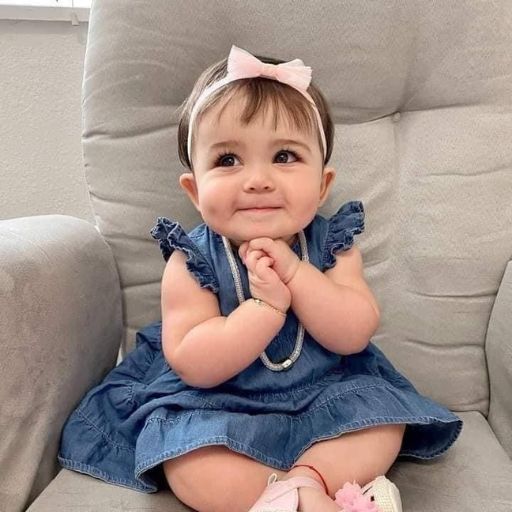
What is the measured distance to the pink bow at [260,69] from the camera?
0.79 meters

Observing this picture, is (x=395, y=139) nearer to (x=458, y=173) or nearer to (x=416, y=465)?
(x=458, y=173)

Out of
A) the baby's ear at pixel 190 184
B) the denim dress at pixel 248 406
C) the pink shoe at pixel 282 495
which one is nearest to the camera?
the pink shoe at pixel 282 495

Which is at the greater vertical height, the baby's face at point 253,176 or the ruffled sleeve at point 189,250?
the baby's face at point 253,176

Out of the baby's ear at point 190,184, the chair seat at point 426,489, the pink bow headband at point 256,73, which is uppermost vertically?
the pink bow headband at point 256,73

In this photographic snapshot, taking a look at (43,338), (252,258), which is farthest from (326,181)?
(43,338)

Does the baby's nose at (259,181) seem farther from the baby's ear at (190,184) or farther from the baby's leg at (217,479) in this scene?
the baby's leg at (217,479)

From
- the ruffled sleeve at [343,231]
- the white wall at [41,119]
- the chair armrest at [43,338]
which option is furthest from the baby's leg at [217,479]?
the white wall at [41,119]

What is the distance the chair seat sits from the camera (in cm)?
73

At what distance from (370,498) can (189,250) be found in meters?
0.37

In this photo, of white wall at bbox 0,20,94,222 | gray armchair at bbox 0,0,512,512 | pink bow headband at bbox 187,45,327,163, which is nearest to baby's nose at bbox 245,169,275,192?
pink bow headband at bbox 187,45,327,163

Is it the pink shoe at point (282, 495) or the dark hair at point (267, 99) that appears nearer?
the pink shoe at point (282, 495)

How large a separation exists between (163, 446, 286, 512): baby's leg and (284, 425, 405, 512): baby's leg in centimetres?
4

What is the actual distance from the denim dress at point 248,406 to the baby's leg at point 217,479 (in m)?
0.02

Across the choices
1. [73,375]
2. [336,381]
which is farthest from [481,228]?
[73,375]
